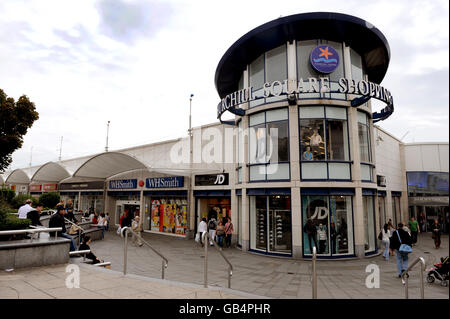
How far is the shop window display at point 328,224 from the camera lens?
40.6 feet

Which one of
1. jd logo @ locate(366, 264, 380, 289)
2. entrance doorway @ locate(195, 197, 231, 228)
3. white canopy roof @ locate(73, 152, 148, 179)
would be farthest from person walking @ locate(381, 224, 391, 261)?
white canopy roof @ locate(73, 152, 148, 179)

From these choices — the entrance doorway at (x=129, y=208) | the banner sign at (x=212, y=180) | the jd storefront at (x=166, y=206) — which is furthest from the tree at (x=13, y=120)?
the entrance doorway at (x=129, y=208)

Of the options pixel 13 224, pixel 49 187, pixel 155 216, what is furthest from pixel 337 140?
pixel 49 187

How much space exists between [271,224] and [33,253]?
384 inches

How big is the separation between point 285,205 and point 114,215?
19.3 meters

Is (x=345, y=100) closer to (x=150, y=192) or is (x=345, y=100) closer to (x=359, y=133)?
(x=359, y=133)

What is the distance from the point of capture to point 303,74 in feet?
44.9

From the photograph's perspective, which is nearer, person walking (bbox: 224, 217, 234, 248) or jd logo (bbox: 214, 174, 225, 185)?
person walking (bbox: 224, 217, 234, 248)

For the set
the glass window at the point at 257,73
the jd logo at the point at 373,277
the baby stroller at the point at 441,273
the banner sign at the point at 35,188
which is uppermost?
the glass window at the point at 257,73

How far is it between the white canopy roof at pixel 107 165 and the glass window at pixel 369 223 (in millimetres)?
14629

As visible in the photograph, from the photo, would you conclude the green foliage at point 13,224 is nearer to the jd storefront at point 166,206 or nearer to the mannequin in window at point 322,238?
the jd storefront at point 166,206

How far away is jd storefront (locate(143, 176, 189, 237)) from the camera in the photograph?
64.6 ft

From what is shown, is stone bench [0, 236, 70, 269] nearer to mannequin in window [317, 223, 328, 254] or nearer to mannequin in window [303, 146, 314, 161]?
mannequin in window [317, 223, 328, 254]

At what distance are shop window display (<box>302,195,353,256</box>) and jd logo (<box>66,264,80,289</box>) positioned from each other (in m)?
9.30
